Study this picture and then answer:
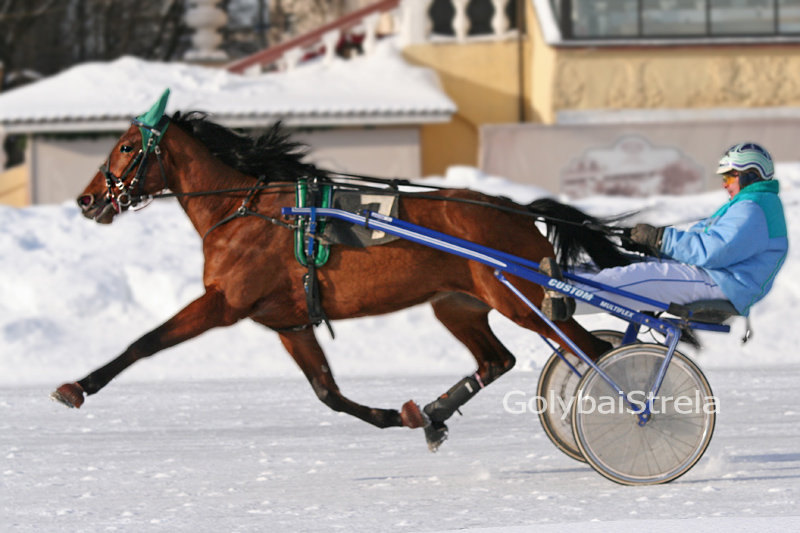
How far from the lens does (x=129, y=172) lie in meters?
7.21

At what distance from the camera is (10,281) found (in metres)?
12.4

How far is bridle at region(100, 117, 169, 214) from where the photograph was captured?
718 centimetres

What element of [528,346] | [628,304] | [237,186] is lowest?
[528,346]

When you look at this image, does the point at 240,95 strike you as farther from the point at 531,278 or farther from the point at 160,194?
the point at 531,278

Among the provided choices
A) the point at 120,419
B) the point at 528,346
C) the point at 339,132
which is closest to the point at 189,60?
the point at 339,132

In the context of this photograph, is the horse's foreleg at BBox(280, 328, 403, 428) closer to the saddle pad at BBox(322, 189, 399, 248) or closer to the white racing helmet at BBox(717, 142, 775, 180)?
the saddle pad at BBox(322, 189, 399, 248)

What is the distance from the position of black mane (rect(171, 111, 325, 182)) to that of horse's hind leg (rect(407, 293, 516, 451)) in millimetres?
958

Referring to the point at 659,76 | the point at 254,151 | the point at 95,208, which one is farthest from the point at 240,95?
the point at 95,208

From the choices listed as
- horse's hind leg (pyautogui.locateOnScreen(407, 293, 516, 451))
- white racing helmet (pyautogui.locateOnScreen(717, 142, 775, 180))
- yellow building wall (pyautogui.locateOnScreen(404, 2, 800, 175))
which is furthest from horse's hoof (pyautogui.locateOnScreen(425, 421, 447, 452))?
yellow building wall (pyautogui.locateOnScreen(404, 2, 800, 175))

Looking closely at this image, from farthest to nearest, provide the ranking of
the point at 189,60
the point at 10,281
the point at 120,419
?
the point at 189,60, the point at 10,281, the point at 120,419

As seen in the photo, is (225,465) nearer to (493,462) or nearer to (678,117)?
(493,462)

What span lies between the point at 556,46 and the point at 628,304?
449 inches

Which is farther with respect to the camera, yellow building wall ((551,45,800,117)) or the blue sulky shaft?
yellow building wall ((551,45,800,117))

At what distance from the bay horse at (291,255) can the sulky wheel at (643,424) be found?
0.30 metres
